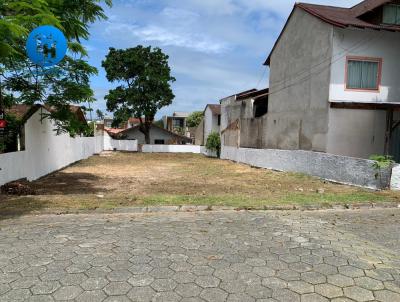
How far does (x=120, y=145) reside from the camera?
53.0m

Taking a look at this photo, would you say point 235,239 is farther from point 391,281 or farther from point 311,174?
point 311,174

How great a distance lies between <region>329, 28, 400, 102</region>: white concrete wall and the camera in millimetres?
17438

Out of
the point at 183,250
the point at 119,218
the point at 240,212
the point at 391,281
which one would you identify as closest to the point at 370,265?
the point at 391,281

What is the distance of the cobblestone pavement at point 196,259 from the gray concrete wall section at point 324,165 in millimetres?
5675

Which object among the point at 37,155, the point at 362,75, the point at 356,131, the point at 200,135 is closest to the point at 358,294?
the point at 356,131

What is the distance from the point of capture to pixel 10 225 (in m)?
6.77

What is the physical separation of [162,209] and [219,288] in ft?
14.8

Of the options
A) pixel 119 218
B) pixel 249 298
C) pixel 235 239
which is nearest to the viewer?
pixel 249 298

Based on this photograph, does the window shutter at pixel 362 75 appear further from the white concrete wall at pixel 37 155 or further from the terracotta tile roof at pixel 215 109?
the terracotta tile roof at pixel 215 109

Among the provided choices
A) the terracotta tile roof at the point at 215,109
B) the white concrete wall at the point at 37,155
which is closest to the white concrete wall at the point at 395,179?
the white concrete wall at the point at 37,155

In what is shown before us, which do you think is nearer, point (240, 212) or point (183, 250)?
point (183, 250)

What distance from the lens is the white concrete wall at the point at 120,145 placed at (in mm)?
52375

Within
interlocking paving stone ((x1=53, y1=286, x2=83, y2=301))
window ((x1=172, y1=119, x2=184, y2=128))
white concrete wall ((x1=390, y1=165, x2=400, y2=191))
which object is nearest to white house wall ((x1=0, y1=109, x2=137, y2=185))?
interlocking paving stone ((x1=53, y1=286, x2=83, y2=301))

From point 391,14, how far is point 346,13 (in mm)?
2920
